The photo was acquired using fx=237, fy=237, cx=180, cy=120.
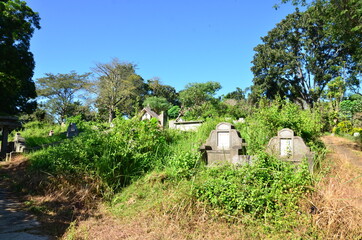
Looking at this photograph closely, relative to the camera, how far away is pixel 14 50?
1204 cm

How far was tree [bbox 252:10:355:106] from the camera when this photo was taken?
22156 mm

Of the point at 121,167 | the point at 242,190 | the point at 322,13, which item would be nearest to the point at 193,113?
the point at 322,13

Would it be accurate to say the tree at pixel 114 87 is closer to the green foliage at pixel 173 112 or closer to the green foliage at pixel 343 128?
the green foliage at pixel 173 112

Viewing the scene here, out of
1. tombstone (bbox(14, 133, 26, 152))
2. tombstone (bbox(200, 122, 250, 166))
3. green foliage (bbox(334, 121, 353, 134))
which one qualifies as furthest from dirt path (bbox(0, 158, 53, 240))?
green foliage (bbox(334, 121, 353, 134))

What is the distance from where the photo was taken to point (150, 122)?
664cm

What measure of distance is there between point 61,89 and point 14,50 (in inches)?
957

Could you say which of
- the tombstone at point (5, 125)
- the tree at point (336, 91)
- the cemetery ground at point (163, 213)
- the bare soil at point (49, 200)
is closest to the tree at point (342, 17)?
the cemetery ground at point (163, 213)

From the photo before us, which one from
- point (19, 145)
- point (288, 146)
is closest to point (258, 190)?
point (288, 146)

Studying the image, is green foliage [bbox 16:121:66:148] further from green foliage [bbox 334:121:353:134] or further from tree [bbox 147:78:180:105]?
tree [bbox 147:78:180:105]

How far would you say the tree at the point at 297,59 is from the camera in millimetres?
22156

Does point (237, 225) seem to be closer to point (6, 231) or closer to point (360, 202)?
point (360, 202)

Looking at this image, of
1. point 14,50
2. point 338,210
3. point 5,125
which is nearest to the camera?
point 338,210

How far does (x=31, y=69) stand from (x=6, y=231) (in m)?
14.1

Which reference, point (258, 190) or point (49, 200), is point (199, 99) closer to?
point (49, 200)
